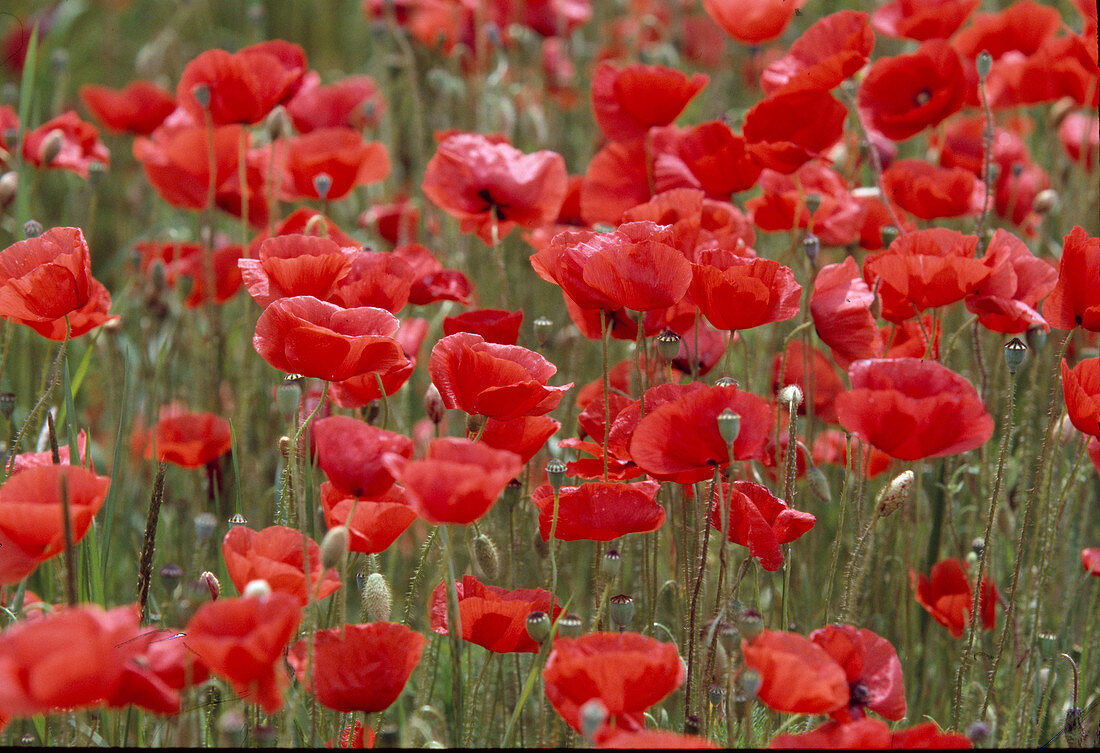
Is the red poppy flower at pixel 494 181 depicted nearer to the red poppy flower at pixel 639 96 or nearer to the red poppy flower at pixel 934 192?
the red poppy flower at pixel 639 96

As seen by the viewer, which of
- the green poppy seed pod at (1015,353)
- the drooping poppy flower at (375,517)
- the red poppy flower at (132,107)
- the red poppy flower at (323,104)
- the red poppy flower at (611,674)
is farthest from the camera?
the red poppy flower at (132,107)

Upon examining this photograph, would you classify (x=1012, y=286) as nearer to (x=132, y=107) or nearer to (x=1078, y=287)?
(x=1078, y=287)

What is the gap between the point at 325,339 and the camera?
105 centimetres

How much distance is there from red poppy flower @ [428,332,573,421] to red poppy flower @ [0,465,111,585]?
0.36 meters

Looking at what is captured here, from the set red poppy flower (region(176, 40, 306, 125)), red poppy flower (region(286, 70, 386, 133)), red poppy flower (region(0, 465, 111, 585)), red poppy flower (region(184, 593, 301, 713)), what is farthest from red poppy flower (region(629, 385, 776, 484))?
red poppy flower (region(286, 70, 386, 133))

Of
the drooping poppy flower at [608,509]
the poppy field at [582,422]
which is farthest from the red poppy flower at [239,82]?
the drooping poppy flower at [608,509]

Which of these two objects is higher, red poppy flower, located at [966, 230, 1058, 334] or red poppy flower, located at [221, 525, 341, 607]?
red poppy flower, located at [966, 230, 1058, 334]

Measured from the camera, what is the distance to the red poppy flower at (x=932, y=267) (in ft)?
4.00

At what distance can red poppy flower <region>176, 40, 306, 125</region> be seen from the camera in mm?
1756

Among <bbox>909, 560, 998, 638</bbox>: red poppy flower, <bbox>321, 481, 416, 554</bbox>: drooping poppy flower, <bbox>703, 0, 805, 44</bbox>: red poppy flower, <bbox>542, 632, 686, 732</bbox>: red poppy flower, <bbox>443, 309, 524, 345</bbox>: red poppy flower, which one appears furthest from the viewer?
<bbox>703, 0, 805, 44</bbox>: red poppy flower

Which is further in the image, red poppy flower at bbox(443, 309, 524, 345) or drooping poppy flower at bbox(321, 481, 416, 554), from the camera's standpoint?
red poppy flower at bbox(443, 309, 524, 345)

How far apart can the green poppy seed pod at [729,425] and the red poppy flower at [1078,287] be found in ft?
1.66

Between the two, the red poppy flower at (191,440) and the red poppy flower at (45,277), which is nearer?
the red poppy flower at (45,277)

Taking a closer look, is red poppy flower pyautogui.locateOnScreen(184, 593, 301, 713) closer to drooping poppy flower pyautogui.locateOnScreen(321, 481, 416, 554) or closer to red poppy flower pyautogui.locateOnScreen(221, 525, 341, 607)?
red poppy flower pyautogui.locateOnScreen(221, 525, 341, 607)
